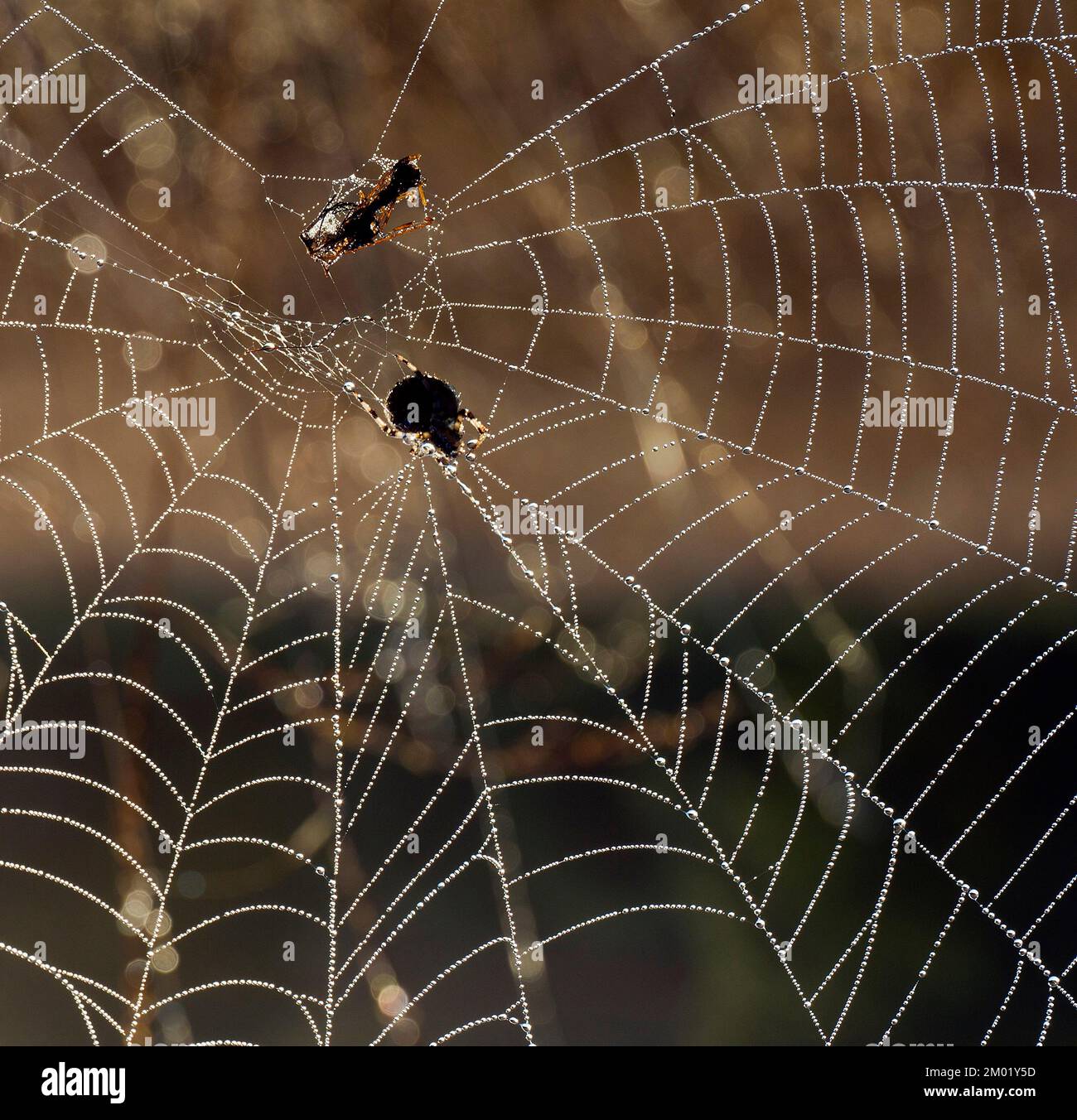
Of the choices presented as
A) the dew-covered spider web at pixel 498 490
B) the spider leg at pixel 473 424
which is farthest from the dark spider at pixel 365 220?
the spider leg at pixel 473 424

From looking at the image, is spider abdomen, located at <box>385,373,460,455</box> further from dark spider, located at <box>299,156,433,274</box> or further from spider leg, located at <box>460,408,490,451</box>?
dark spider, located at <box>299,156,433,274</box>

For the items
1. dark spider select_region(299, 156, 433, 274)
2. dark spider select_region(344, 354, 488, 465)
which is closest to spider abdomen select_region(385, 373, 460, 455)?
dark spider select_region(344, 354, 488, 465)

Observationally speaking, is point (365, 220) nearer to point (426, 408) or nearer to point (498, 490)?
point (426, 408)

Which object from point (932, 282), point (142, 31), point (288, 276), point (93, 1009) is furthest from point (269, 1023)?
point (932, 282)

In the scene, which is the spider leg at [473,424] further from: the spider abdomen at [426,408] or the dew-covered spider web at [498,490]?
the dew-covered spider web at [498,490]
